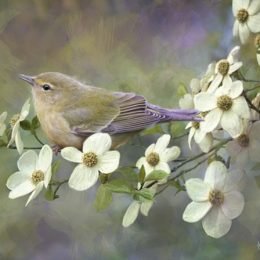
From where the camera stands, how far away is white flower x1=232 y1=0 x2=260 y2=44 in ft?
2.10

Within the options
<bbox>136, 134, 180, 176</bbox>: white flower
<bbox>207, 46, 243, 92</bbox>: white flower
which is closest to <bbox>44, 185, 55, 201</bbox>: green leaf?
<bbox>136, 134, 180, 176</bbox>: white flower

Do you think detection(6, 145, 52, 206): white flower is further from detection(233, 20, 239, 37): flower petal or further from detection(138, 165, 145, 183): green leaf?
detection(233, 20, 239, 37): flower petal

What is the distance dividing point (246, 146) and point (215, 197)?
2.4 inches

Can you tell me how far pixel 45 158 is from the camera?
0.70m

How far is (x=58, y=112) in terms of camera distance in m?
0.71

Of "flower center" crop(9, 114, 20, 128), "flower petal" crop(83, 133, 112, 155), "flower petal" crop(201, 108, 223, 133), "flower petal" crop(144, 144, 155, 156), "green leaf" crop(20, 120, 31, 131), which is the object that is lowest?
"flower center" crop(9, 114, 20, 128)

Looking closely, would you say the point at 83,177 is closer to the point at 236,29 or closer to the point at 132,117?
the point at 132,117

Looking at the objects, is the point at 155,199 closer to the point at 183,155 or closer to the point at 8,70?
the point at 183,155

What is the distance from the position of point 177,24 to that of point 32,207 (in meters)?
0.26

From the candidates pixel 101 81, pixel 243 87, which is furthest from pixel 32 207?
pixel 243 87

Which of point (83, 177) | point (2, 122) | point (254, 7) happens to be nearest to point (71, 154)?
point (83, 177)

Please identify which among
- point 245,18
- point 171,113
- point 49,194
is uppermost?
point 245,18

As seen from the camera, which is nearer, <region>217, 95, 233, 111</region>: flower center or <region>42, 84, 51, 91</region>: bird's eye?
<region>217, 95, 233, 111</region>: flower center

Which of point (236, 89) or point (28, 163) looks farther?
point (28, 163)
